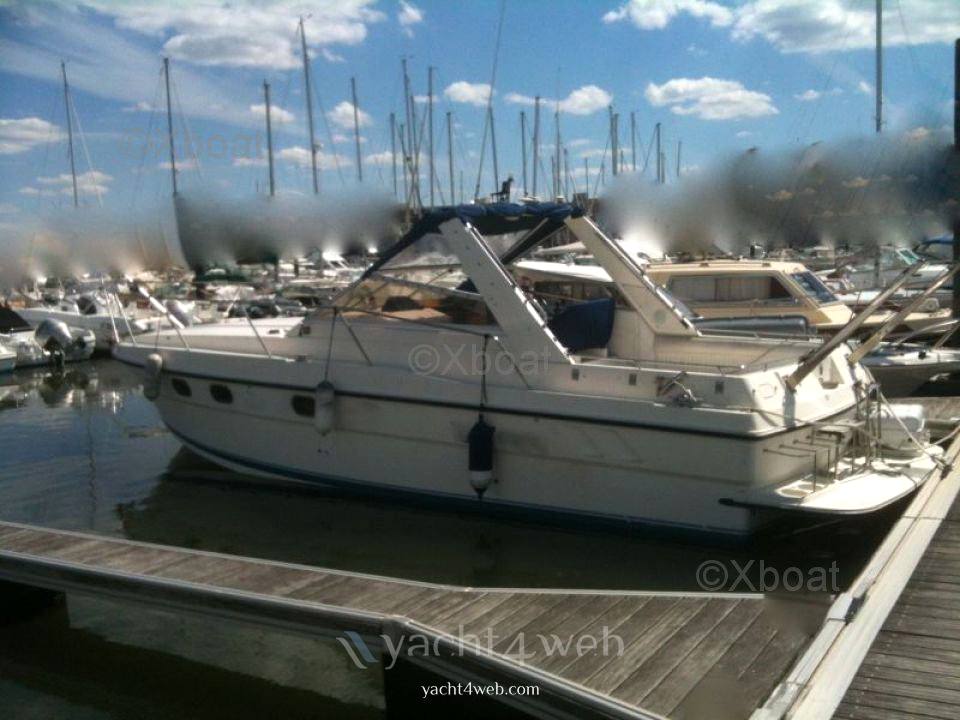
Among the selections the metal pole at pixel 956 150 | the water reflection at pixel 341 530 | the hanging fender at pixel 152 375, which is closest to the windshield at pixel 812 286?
the metal pole at pixel 956 150

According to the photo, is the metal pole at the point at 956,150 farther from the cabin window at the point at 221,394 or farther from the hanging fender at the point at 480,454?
the cabin window at the point at 221,394

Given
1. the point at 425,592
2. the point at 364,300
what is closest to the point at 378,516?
the point at 364,300

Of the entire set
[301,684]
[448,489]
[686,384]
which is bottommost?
[301,684]

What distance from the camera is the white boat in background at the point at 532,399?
677 centimetres

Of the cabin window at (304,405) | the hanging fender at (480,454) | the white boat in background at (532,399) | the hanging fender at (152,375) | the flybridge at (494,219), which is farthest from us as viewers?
the hanging fender at (152,375)

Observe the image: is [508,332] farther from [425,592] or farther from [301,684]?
[301,684]

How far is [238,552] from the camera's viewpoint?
7.72 meters

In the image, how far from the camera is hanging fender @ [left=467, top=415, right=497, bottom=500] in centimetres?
733

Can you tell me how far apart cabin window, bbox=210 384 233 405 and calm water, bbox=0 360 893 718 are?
3.13 ft

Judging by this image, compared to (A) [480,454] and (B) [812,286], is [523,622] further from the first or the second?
(B) [812,286]

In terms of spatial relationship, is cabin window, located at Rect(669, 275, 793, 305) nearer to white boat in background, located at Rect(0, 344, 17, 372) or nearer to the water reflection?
the water reflection

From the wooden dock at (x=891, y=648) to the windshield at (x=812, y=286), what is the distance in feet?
29.9

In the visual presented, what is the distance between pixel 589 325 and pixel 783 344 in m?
1.89

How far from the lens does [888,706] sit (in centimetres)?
363
